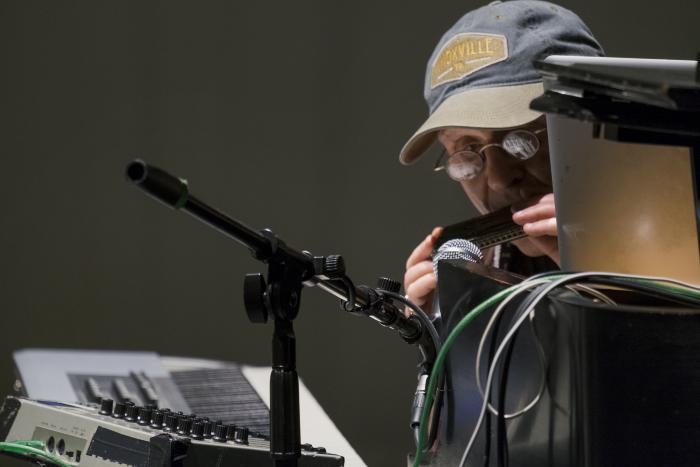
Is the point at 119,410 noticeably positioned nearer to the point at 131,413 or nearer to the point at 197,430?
the point at 131,413

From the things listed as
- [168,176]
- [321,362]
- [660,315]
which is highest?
[168,176]

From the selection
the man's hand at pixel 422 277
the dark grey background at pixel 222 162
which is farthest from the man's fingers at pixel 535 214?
the dark grey background at pixel 222 162

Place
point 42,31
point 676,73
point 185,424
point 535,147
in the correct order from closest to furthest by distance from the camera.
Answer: point 676,73, point 185,424, point 535,147, point 42,31

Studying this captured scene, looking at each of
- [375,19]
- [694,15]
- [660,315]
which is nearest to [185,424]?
[660,315]

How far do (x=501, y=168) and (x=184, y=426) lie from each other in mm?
793

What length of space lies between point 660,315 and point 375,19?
8.15 feet

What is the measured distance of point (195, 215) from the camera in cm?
76

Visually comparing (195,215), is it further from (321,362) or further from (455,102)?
(321,362)

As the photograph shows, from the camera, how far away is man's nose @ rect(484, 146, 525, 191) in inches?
66.6

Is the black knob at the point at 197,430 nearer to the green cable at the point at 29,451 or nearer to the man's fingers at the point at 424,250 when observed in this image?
the green cable at the point at 29,451

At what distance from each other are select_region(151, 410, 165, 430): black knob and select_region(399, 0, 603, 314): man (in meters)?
0.57

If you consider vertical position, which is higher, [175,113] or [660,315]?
[175,113]

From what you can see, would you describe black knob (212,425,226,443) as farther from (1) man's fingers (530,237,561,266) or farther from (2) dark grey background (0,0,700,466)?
(2) dark grey background (0,0,700,466)

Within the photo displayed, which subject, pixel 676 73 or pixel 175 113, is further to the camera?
pixel 175 113
